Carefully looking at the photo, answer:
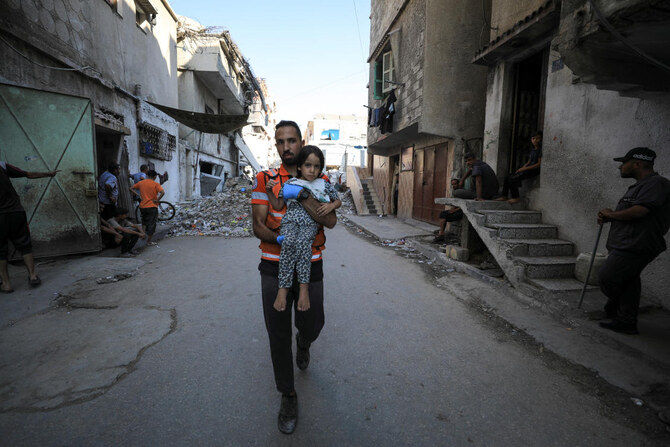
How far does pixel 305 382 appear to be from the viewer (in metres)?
2.44

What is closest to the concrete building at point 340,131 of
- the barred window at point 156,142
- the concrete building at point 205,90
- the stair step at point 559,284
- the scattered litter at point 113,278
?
the concrete building at point 205,90

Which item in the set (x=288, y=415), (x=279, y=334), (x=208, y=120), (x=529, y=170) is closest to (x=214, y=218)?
(x=208, y=120)

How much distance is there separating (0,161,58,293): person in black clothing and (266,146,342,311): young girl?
4.18m

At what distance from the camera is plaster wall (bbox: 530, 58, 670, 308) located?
3885mm

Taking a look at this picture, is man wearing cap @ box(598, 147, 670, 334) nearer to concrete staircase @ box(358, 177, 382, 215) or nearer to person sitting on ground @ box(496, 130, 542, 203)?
person sitting on ground @ box(496, 130, 542, 203)

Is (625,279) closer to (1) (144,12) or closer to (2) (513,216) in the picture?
(2) (513,216)

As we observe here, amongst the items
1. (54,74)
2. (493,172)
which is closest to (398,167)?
(493,172)

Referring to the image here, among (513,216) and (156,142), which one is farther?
(156,142)

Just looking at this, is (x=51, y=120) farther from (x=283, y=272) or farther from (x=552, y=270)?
(x=552, y=270)

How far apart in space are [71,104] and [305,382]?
21.2 ft

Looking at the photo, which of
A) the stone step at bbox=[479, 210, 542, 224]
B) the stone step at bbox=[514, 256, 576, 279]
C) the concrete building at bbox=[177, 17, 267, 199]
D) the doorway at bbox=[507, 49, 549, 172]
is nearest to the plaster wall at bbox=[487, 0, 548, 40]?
the doorway at bbox=[507, 49, 549, 172]

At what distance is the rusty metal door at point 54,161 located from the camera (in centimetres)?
530

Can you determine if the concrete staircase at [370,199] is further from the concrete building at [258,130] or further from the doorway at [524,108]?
the concrete building at [258,130]

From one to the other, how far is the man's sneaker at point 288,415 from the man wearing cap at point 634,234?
3.19 metres
